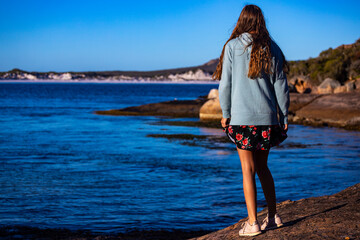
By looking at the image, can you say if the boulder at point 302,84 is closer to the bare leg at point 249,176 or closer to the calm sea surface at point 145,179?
the calm sea surface at point 145,179

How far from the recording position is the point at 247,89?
14.4 feet

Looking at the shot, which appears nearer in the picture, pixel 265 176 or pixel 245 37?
pixel 245 37

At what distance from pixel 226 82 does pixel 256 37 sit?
0.48 meters

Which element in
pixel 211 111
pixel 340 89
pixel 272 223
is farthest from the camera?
pixel 340 89

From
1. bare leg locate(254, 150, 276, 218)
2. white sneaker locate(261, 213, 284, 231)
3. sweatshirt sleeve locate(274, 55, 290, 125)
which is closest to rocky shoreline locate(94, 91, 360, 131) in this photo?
white sneaker locate(261, 213, 284, 231)

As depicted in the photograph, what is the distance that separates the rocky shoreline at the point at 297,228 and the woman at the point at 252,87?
852 mm

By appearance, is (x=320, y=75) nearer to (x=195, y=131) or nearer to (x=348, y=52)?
(x=348, y=52)

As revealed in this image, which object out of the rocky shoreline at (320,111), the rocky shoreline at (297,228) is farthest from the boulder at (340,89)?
the rocky shoreline at (297,228)

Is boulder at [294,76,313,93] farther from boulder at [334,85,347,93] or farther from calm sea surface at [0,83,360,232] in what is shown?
calm sea surface at [0,83,360,232]

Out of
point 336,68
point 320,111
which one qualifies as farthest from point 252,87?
point 336,68

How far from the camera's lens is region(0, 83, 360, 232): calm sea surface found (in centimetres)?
775

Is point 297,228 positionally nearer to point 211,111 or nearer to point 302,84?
point 211,111

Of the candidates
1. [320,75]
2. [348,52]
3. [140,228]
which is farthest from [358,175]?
[348,52]

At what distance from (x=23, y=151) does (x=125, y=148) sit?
10.9 ft
